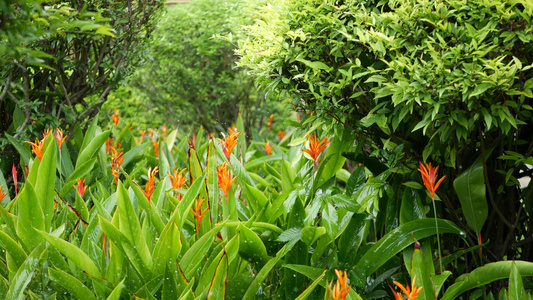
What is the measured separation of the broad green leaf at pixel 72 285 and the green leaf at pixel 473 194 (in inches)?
63.5

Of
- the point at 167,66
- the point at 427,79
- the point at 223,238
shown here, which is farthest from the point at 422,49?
the point at 167,66

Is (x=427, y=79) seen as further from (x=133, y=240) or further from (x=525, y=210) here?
(x=133, y=240)

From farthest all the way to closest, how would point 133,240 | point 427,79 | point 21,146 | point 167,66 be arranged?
point 167,66 < point 21,146 < point 133,240 < point 427,79

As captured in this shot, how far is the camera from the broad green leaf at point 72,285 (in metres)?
2.15

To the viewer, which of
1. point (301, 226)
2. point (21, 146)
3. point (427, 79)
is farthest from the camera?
point (21, 146)

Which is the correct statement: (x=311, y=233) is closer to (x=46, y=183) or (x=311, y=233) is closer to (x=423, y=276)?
(x=423, y=276)

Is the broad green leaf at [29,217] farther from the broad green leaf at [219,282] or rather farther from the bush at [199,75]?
the bush at [199,75]

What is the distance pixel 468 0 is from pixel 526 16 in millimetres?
229

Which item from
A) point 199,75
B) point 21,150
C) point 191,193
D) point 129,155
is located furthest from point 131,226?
point 199,75

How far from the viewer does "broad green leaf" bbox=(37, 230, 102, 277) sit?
7.14ft

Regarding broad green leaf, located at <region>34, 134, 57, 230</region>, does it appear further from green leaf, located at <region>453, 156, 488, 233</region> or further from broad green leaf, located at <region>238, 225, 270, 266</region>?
green leaf, located at <region>453, 156, 488, 233</region>

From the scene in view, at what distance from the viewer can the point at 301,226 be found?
2584 millimetres

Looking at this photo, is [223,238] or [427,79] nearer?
[427,79]

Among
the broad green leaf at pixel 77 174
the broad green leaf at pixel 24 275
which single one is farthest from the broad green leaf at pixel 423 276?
the broad green leaf at pixel 77 174
